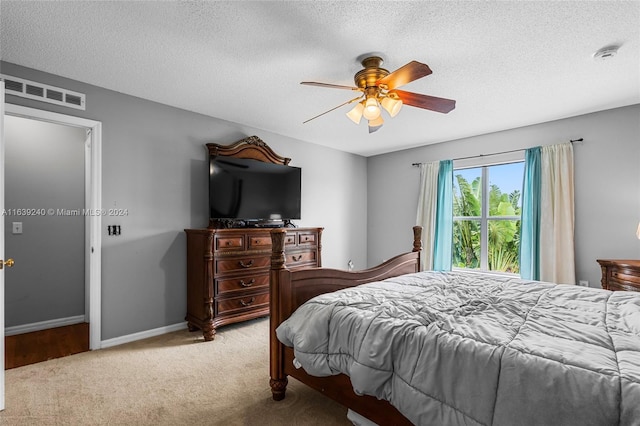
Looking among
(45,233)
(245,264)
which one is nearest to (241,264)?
(245,264)

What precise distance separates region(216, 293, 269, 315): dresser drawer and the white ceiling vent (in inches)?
87.6

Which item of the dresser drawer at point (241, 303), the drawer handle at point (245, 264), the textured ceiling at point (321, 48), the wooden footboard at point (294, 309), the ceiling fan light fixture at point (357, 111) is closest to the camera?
the wooden footboard at point (294, 309)

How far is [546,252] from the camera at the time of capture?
12.2 ft

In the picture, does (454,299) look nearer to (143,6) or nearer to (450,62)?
(450,62)

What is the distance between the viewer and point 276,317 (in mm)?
2018

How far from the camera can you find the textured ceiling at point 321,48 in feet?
6.07

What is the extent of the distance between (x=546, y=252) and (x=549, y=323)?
8.99 feet

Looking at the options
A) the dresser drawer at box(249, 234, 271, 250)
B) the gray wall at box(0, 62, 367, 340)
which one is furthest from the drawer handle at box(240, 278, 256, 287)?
the gray wall at box(0, 62, 367, 340)

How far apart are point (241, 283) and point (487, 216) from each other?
3442mm

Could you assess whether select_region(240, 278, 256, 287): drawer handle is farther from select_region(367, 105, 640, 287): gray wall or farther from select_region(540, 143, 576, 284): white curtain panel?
select_region(367, 105, 640, 287): gray wall

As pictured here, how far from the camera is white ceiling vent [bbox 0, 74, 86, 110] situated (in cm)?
249

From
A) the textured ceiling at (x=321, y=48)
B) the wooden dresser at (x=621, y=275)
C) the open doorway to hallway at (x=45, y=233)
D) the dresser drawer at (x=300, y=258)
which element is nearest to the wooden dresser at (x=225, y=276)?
the dresser drawer at (x=300, y=258)

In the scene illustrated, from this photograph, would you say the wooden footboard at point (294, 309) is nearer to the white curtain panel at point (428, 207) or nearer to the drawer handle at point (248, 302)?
the drawer handle at point (248, 302)

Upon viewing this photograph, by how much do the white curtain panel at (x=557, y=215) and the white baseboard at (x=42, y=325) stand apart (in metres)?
5.45
